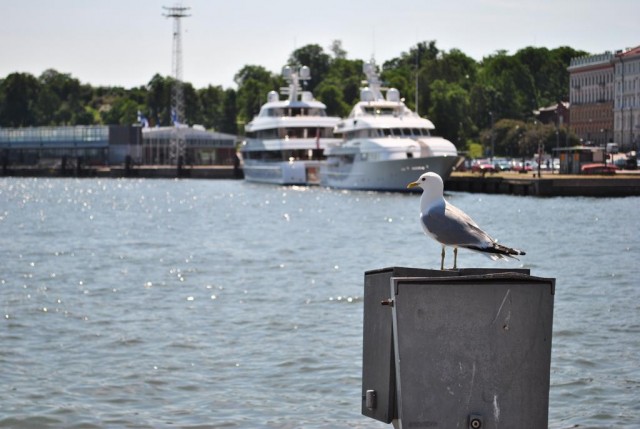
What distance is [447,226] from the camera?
8656 millimetres

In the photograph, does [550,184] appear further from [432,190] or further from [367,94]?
[432,190]

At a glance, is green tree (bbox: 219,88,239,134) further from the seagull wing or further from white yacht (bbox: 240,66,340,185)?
the seagull wing

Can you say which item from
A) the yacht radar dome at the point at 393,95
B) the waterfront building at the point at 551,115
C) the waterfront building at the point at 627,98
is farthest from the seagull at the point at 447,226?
the waterfront building at the point at 551,115

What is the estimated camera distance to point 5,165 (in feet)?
538

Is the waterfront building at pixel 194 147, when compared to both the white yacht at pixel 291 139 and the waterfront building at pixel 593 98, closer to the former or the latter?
the waterfront building at pixel 593 98

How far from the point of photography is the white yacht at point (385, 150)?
81375 mm

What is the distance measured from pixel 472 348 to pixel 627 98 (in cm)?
15127

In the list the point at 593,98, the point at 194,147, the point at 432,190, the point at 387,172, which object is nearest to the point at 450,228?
the point at 432,190

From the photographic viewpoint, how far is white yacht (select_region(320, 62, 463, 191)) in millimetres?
81375

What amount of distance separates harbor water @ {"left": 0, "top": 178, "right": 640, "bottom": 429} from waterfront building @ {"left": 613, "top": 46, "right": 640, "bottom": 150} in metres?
99.0

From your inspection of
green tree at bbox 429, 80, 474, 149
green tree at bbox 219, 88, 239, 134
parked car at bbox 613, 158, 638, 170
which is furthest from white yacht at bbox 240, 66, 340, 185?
green tree at bbox 219, 88, 239, 134

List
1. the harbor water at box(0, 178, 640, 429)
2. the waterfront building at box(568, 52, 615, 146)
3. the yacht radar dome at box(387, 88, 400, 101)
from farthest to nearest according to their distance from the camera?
the waterfront building at box(568, 52, 615, 146) < the yacht radar dome at box(387, 88, 400, 101) < the harbor water at box(0, 178, 640, 429)

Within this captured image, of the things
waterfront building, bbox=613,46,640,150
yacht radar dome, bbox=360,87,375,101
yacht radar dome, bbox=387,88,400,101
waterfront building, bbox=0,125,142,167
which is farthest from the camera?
waterfront building, bbox=0,125,142,167

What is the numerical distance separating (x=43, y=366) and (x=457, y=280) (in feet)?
39.1
